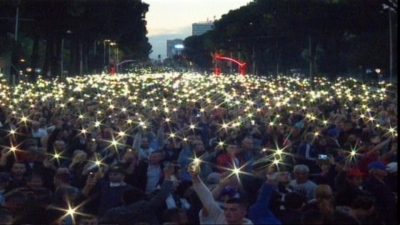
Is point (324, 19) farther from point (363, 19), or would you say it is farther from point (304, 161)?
point (304, 161)

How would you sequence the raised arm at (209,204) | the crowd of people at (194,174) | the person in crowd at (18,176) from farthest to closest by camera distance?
the person in crowd at (18,176), the crowd of people at (194,174), the raised arm at (209,204)

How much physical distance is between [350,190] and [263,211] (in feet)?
5.01

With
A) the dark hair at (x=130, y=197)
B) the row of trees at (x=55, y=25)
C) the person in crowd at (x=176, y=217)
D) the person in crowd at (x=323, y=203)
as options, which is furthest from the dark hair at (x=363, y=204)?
the row of trees at (x=55, y=25)

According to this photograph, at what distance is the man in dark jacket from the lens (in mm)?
8734

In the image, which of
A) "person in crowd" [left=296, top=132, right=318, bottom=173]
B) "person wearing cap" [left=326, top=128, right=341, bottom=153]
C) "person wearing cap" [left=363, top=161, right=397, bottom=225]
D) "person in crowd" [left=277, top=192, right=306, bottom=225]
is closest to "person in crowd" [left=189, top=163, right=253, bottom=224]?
"person in crowd" [left=277, top=192, right=306, bottom=225]

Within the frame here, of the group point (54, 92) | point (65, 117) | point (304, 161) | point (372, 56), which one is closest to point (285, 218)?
point (304, 161)

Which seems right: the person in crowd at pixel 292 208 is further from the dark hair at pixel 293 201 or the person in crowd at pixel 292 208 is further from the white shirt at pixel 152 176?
the white shirt at pixel 152 176

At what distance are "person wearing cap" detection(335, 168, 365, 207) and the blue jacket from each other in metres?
1.13

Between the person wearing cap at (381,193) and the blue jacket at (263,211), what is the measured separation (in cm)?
113

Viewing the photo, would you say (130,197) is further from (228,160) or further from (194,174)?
(228,160)

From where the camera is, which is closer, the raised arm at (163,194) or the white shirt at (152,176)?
the raised arm at (163,194)

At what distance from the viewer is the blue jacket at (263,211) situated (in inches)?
327

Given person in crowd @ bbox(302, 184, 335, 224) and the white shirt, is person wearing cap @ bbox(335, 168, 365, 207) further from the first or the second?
the white shirt

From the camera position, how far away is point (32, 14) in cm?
5678
